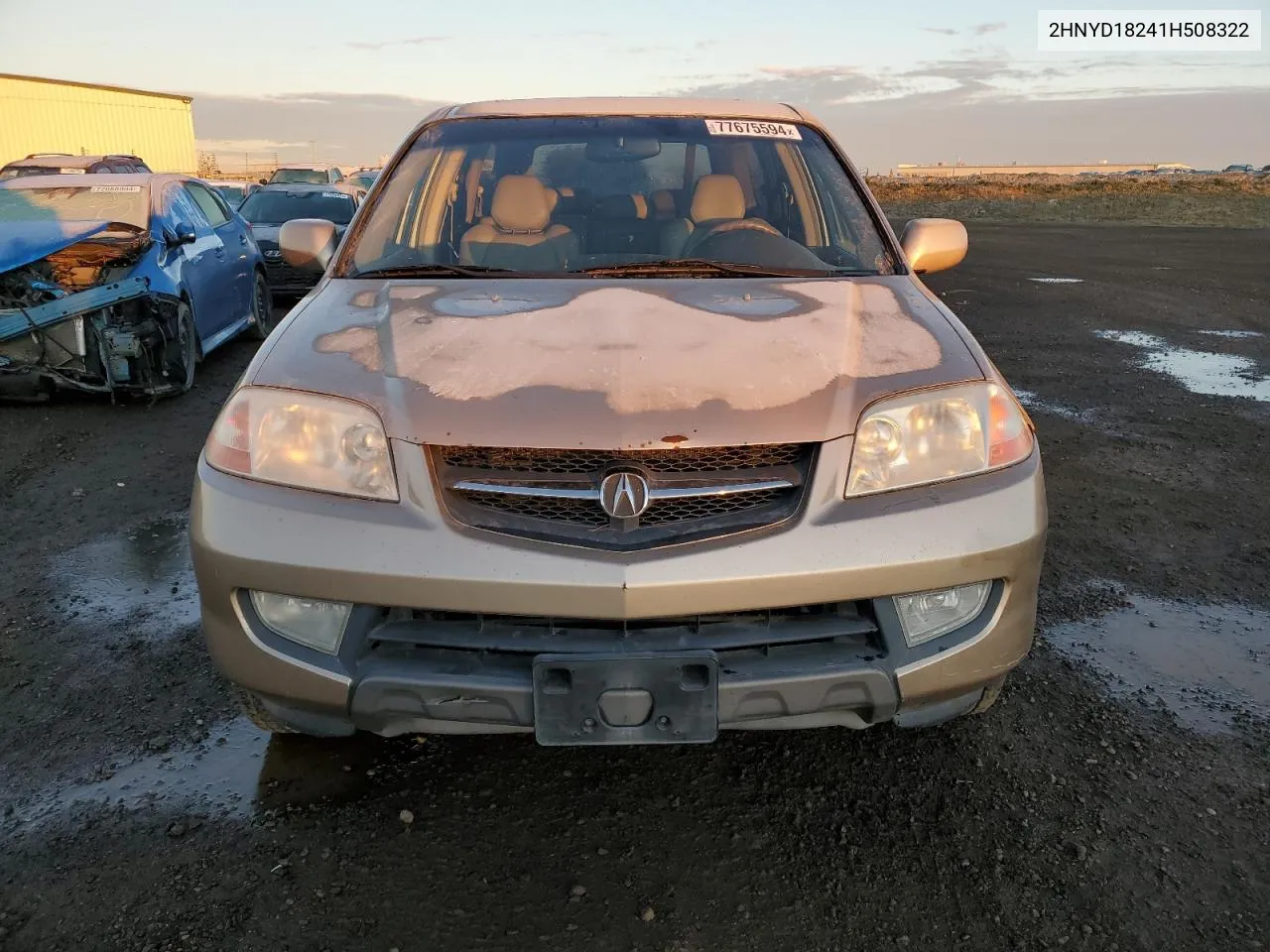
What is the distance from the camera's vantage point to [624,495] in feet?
6.78

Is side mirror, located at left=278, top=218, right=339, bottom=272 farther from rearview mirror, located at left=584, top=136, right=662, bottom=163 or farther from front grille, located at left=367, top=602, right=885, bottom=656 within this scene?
front grille, located at left=367, top=602, right=885, bottom=656

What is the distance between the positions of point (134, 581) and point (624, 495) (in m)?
2.66

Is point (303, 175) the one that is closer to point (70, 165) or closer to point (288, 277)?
point (70, 165)

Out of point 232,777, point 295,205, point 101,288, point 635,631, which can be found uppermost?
point 635,631

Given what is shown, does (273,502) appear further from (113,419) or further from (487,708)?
(113,419)

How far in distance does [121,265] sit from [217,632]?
212 inches

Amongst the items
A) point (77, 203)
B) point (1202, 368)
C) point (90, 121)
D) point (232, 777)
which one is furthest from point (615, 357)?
point (90, 121)

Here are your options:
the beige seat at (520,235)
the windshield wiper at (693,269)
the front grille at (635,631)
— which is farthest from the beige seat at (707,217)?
the front grille at (635,631)

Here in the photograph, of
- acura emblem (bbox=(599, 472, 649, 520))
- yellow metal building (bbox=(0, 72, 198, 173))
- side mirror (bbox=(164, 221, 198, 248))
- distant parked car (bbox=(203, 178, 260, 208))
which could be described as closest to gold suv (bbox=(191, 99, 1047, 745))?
acura emblem (bbox=(599, 472, 649, 520))

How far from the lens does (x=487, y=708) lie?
2047 millimetres

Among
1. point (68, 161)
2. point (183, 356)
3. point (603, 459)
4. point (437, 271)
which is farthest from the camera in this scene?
point (68, 161)

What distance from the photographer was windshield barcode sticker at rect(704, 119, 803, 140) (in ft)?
11.4

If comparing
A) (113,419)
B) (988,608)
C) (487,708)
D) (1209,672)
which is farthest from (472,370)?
(113,419)

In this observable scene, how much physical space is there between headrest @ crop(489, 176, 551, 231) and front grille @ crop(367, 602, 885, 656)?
1651 mm
